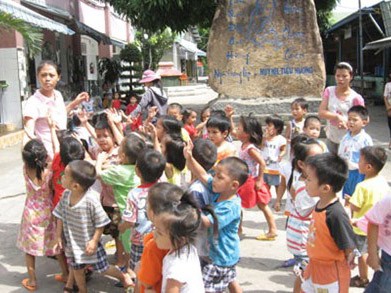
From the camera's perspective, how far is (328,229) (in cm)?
252

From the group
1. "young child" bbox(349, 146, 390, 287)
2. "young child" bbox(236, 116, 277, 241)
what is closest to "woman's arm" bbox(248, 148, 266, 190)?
"young child" bbox(236, 116, 277, 241)

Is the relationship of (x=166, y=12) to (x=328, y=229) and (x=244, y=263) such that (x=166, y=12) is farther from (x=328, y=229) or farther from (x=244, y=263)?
(x=328, y=229)

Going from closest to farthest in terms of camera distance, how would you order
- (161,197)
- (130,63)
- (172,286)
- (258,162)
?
(172,286)
(161,197)
(258,162)
(130,63)

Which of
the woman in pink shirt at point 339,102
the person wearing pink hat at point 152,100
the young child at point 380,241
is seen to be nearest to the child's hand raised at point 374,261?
the young child at point 380,241

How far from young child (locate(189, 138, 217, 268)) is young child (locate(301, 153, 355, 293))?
57cm

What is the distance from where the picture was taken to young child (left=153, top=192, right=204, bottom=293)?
2.13 m

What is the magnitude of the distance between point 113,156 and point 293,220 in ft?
4.76

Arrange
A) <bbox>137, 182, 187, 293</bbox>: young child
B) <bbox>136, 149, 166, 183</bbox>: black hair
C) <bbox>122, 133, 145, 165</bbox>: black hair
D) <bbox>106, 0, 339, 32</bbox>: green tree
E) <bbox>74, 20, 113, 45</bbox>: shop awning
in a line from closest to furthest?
1. <bbox>137, 182, 187, 293</bbox>: young child
2. <bbox>136, 149, 166, 183</bbox>: black hair
3. <bbox>122, 133, 145, 165</bbox>: black hair
4. <bbox>106, 0, 339, 32</bbox>: green tree
5. <bbox>74, 20, 113, 45</bbox>: shop awning

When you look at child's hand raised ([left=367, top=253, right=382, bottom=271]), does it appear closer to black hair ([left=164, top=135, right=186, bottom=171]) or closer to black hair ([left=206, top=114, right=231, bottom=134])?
black hair ([left=164, top=135, right=186, bottom=171])

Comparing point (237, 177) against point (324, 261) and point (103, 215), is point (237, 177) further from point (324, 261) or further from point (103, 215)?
point (103, 215)

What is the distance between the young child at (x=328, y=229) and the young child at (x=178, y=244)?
0.72 metres

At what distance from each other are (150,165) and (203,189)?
34 centimetres

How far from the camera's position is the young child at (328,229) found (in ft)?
8.17

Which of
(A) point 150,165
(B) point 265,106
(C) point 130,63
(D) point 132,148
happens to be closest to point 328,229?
(A) point 150,165
